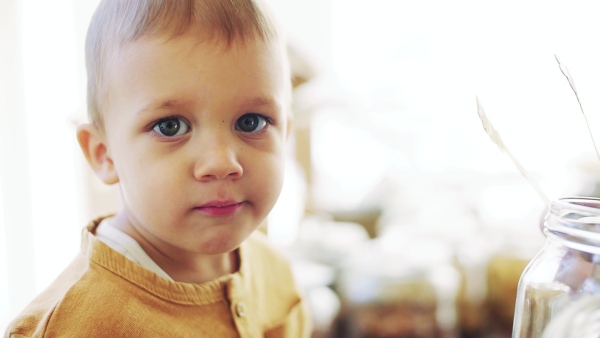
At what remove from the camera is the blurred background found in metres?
0.83

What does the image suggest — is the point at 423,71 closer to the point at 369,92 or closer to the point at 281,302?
the point at 369,92

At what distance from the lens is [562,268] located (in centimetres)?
39

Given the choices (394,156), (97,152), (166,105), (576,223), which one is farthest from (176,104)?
(394,156)

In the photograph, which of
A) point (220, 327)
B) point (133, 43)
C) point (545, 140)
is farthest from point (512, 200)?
point (133, 43)

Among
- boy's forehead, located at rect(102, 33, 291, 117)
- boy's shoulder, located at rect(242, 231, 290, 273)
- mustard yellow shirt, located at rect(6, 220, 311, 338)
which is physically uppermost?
boy's forehead, located at rect(102, 33, 291, 117)

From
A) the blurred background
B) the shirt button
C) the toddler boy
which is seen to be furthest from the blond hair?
the blurred background

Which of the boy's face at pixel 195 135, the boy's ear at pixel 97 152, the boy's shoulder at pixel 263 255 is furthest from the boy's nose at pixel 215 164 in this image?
the boy's shoulder at pixel 263 255

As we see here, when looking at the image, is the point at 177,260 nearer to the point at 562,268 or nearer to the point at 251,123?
the point at 251,123

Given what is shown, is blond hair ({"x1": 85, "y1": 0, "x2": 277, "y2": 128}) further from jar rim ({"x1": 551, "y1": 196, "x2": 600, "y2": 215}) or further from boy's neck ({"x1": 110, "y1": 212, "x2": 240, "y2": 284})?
jar rim ({"x1": 551, "y1": 196, "x2": 600, "y2": 215})

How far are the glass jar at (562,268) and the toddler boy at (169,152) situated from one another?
24 cm

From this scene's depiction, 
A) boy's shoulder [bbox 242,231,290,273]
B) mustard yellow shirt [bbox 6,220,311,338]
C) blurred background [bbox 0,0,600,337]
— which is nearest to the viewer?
mustard yellow shirt [bbox 6,220,311,338]

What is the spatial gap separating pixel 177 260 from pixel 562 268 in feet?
1.19

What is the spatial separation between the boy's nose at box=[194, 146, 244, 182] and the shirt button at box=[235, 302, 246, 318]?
168 millimetres

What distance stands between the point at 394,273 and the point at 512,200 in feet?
1.42
